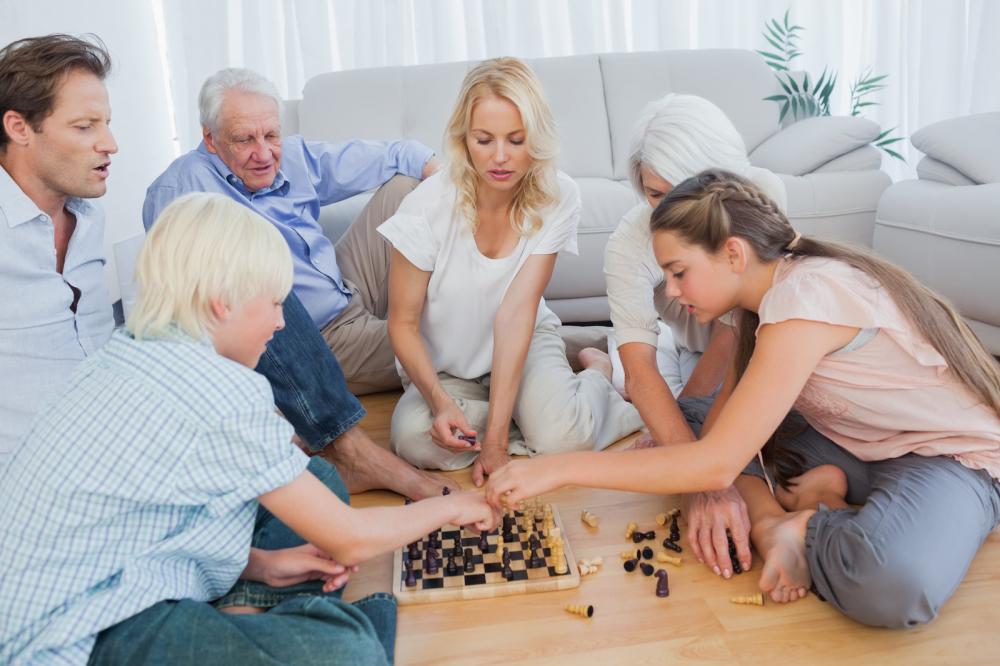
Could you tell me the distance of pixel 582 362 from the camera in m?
2.91

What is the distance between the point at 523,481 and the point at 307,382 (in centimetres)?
70

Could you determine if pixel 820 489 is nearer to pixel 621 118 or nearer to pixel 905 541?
pixel 905 541

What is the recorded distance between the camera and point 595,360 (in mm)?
2850

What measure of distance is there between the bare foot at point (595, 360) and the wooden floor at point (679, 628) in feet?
3.37

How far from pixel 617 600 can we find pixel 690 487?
0.88ft

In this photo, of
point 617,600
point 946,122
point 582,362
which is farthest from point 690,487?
point 946,122

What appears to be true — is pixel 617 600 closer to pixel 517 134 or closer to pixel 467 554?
pixel 467 554

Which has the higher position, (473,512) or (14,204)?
(14,204)

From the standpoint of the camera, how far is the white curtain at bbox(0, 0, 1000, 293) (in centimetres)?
459

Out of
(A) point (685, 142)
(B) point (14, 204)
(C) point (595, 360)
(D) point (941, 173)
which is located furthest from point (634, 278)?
(D) point (941, 173)

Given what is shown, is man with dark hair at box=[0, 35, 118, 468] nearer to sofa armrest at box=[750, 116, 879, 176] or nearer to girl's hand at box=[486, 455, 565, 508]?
girl's hand at box=[486, 455, 565, 508]

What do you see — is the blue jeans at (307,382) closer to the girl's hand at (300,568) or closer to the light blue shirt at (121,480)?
the girl's hand at (300,568)

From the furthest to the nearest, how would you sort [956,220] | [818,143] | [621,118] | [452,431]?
[621,118], [818,143], [956,220], [452,431]

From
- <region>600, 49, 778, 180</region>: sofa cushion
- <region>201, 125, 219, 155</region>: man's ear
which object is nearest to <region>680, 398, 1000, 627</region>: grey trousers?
<region>201, 125, 219, 155</region>: man's ear
